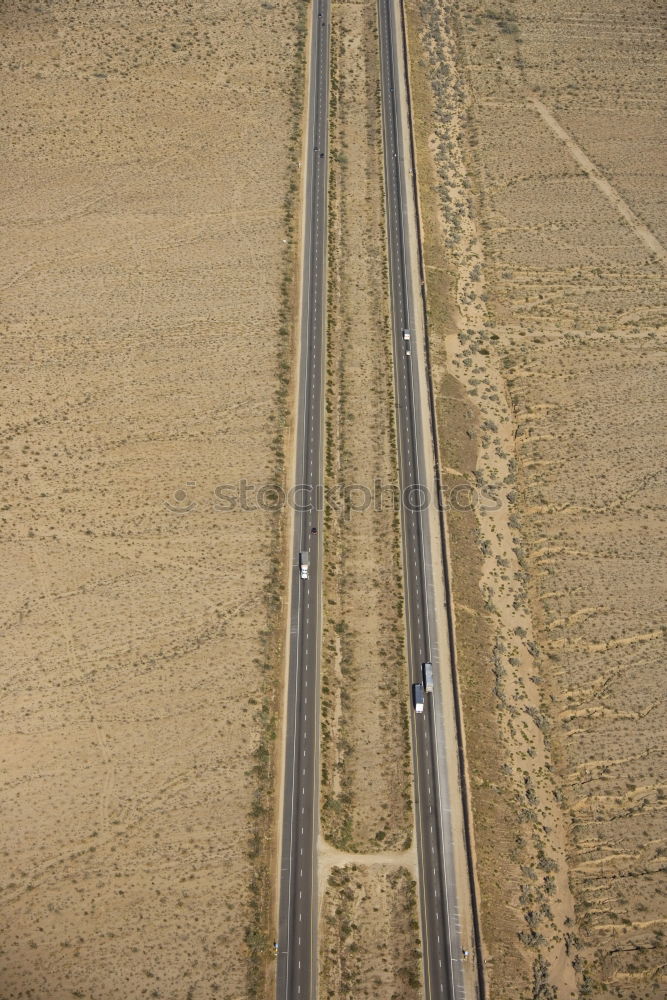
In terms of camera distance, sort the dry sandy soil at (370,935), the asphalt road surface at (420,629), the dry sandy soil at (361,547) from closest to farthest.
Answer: the dry sandy soil at (370,935) < the asphalt road surface at (420,629) < the dry sandy soil at (361,547)

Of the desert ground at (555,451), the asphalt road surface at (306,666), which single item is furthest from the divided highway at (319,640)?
the desert ground at (555,451)

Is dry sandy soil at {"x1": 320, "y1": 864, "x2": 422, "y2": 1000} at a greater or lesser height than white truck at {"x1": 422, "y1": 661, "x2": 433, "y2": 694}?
lesser

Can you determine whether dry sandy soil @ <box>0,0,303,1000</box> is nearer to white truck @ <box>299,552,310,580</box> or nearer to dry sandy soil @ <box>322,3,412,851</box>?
white truck @ <box>299,552,310,580</box>

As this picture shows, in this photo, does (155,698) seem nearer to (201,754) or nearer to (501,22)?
(201,754)

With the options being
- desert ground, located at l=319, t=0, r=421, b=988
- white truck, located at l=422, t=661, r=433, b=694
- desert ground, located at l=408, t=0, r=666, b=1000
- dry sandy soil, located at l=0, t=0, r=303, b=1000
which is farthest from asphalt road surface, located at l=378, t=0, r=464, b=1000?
dry sandy soil, located at l=0, t=0, r=303, b=1000

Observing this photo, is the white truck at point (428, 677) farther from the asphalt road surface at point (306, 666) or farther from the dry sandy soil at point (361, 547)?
the asphalt road surface at point (306, 666)

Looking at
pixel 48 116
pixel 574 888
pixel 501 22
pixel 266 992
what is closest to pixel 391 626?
pixel 574 888

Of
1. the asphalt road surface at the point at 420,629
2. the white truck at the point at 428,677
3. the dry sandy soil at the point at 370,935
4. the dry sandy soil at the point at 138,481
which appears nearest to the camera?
the dry sandy soil at the point at 370,935

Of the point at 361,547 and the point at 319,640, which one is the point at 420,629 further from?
the point at 361,547
